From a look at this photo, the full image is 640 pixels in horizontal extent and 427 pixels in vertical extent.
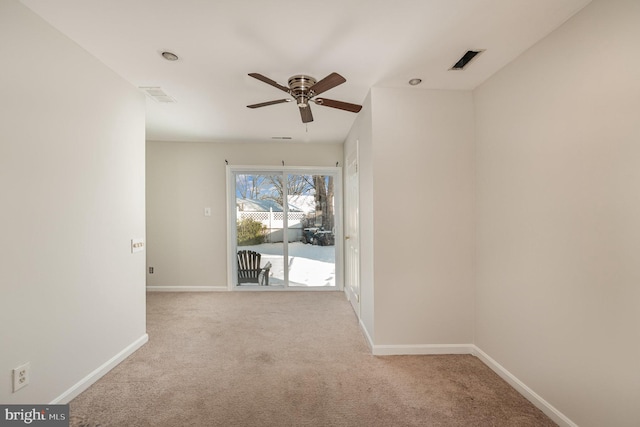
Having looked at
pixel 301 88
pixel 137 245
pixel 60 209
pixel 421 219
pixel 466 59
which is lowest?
pixel 137 245

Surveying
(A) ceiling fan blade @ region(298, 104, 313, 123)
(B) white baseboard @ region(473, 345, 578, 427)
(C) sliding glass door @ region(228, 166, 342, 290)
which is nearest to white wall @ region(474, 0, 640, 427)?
(B) white baseboard @ region(473, 345, 578, 427)

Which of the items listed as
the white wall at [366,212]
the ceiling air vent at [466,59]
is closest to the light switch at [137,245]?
the white wall at [366,212]

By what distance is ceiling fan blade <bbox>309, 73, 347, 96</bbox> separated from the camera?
1763mm

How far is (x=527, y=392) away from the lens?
6.32 feet

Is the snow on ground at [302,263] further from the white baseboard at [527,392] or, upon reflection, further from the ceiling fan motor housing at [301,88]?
the ceiling fan motor housing at [301,88]

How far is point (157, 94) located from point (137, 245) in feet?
4.92

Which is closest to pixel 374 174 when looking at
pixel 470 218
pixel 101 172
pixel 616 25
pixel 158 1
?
pixel 470 218

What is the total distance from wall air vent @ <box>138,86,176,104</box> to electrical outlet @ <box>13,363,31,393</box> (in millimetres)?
2299

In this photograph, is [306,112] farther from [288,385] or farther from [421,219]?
[288,385]

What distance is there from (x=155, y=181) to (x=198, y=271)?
5.46 feet

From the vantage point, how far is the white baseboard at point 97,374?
185 centimetres

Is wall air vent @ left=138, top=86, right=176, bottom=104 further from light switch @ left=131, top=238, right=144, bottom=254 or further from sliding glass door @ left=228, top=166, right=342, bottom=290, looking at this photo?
sliding glass door @ left=228, top=166, right=342, bottom=290

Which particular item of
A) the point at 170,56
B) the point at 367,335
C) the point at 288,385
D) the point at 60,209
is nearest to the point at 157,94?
the point at 170,56

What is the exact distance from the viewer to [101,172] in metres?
2.18
